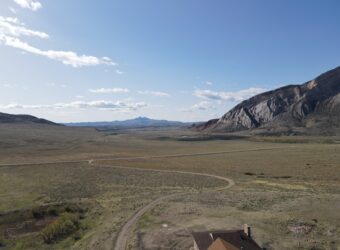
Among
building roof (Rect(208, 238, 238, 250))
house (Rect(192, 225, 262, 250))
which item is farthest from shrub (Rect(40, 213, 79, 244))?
building roof (Rect(208, 238, 238, 250))

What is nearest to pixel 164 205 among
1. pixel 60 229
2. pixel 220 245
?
pixel 60 229

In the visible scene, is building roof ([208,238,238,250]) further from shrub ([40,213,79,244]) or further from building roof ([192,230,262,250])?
shrub ([40,213,79,244])

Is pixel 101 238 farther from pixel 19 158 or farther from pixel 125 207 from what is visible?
pixel 19 158

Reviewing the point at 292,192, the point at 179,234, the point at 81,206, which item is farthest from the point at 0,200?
the point at 292,192

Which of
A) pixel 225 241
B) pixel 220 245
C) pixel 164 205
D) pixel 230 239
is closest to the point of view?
pixel 220 245

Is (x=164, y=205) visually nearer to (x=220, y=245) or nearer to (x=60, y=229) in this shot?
(x=60, y=229)

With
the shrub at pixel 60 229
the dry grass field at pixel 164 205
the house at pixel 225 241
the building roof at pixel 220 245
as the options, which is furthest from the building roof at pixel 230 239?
the shrub at pixel 60 229

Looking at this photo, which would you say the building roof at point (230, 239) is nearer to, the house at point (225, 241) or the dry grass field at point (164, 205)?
the house at point (225, 241)
